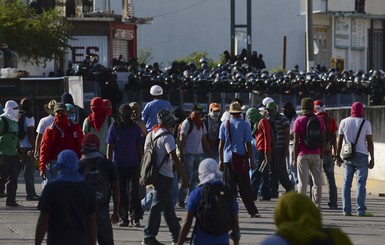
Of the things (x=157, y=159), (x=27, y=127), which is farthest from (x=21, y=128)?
(x=157, y=159)

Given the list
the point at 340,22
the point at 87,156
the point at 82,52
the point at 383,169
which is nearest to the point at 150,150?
the point at 87,156

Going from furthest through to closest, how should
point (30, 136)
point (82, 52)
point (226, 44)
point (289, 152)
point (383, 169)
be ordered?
point (226, 44)
point (82, 52)
point (383, 169)
point (289, 152)
point (30, 136)

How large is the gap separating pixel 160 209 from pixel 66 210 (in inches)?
145

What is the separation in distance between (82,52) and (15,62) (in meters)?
13.1

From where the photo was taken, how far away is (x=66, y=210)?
9.51 m

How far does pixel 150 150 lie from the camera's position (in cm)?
1323

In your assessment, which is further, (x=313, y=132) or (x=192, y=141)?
(x=192, y=141)

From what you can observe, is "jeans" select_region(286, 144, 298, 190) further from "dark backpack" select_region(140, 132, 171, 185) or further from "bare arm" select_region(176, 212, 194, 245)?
"bare arm" select_region(176, 212, 194, 245)

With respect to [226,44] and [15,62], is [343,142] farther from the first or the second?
[226,44]

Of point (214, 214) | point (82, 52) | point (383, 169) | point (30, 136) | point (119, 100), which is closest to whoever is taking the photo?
point (214, 214)

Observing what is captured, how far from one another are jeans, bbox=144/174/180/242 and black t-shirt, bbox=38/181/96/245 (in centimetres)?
352

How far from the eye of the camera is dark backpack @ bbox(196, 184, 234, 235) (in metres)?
9.77

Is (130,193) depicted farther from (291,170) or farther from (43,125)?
(291,170)

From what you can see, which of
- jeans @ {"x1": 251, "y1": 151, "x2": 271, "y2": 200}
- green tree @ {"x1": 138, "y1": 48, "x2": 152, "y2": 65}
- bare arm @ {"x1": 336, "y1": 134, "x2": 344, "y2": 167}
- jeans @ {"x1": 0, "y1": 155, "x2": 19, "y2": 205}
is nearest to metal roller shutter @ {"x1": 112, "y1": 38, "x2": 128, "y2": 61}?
green tree @ {"x1": 138, "y1": 48, "x2": 152, "y2": 65}
